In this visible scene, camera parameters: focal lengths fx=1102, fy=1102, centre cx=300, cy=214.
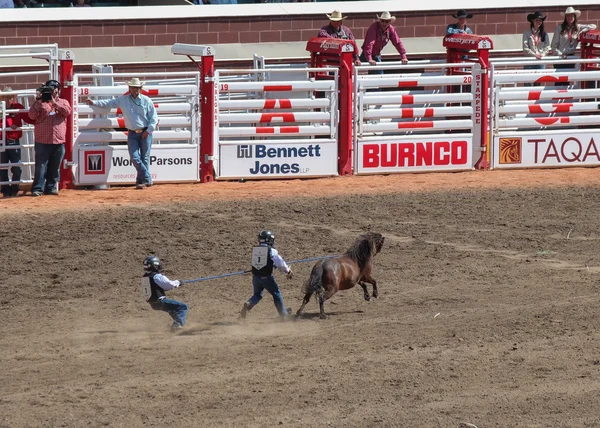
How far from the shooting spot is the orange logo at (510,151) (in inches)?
725

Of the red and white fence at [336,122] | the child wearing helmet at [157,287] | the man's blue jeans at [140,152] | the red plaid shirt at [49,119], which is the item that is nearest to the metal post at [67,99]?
the red and white fence at [336,122]

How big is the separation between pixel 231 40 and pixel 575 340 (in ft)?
46.8

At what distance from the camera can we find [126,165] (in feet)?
56.1

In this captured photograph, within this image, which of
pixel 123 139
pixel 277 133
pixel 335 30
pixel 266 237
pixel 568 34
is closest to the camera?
pixel 266 237

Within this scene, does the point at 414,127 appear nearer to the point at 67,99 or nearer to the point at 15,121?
the point at 67,99

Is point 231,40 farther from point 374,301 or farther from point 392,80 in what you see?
point 374,301

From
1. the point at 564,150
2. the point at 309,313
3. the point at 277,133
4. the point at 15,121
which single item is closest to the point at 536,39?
the point at 564,150

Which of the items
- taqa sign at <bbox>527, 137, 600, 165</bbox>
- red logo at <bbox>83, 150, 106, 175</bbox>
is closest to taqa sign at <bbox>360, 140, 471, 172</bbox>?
taqa sign at <bbox>527, 137, 600, 165</bbox>

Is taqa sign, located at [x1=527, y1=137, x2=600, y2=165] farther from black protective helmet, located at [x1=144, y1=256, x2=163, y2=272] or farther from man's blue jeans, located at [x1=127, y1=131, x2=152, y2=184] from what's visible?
black protective helmet, located at [x1=144, y1=256, x2=163, y2=272]

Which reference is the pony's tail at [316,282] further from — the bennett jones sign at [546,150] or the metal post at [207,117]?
the bennett jones sign at [546,150]

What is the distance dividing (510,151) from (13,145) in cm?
805

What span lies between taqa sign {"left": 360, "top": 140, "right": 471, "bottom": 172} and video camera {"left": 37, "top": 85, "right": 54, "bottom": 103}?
508cm

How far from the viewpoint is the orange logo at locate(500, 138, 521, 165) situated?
60.4ft

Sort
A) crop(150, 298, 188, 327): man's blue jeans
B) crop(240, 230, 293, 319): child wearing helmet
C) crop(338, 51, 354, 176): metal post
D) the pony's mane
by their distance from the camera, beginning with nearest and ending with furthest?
crop(150, 298, 188, 327): man's blue jeans → crop(240, 230, 293, 319): child wearing helmet → the pony's mane → crop(338, 51, 354, 176): metal post
